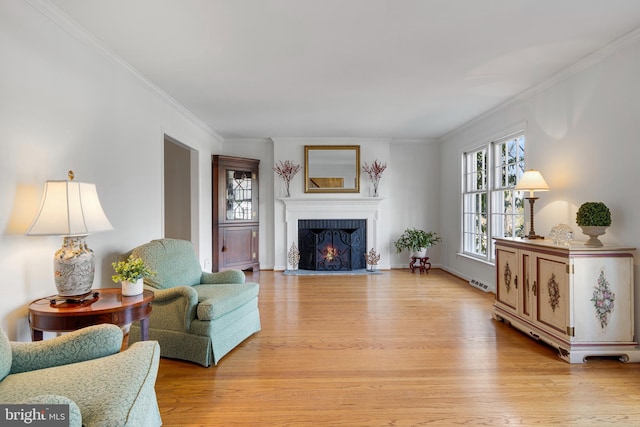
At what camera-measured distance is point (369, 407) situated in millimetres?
1978

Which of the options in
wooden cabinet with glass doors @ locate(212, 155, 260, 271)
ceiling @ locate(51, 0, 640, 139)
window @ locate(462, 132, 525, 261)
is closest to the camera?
ceiling @ locate(51, 0, 640, 139)

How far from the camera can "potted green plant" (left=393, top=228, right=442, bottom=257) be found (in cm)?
606

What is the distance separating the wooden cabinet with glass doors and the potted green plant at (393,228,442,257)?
2.74m

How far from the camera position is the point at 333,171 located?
6262 millimetres

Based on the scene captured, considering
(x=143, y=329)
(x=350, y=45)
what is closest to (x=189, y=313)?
(x=143, y=329)

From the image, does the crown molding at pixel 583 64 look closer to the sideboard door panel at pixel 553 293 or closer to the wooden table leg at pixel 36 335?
the sideboard door panel at pixel 553 293

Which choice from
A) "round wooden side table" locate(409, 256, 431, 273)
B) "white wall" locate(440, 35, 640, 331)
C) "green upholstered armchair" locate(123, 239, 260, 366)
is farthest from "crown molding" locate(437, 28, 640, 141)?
"green upholstered armchair" locate(123, 239, 260, 366)

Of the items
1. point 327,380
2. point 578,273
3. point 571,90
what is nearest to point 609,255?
point 578,273

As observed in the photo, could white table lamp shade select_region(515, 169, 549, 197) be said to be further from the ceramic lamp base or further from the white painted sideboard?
the ceramic lamp base

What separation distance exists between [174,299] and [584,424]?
2.73 meters

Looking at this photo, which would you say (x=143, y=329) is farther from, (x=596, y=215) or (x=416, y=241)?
(x=416, y=241)

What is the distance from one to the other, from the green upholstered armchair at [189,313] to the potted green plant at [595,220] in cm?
289

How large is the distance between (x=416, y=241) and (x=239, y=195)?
10.9ft

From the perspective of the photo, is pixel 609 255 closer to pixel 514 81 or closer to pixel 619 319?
pixel 619 319
